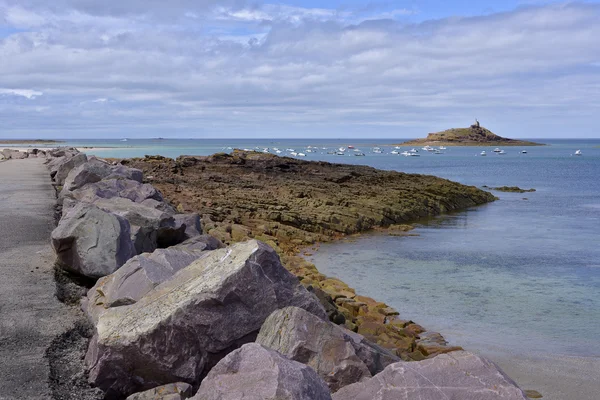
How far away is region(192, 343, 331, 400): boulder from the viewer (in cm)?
339

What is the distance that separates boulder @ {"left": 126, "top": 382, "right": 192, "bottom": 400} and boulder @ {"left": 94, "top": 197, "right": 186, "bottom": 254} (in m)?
3.91

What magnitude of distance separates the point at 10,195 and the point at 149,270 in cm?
1054

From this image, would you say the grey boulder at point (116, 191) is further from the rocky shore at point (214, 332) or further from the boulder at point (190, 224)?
the boulder at point (190, 224)

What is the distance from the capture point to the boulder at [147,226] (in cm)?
850

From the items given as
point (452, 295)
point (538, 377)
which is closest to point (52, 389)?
point (538, 377)

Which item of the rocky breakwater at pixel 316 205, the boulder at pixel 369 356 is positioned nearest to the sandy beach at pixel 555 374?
the rocky breakwater at pixel 316 205

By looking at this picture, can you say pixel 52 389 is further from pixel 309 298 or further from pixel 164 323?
pixel 309 298

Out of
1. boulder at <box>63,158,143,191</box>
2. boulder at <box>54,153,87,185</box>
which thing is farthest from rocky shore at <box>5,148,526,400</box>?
boulder at <box>54,153,87,185</box>

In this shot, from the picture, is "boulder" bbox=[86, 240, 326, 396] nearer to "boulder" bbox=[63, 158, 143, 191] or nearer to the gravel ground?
the gravel ground

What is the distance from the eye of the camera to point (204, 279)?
5.25 meters

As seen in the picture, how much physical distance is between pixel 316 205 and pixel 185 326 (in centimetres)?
1649

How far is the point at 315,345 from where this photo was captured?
15.2 feet

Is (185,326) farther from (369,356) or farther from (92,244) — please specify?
(92,244)

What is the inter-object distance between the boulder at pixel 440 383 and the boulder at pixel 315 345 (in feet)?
1.61
